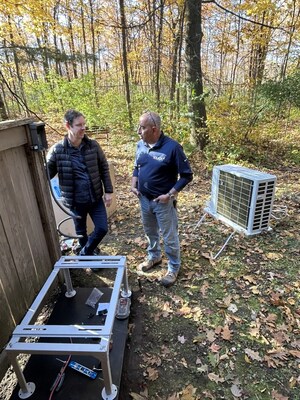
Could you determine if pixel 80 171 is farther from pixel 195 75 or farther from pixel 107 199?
pixel 195 75

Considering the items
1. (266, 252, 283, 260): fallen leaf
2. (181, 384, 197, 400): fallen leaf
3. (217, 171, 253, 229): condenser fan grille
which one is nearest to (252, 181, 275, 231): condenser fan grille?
(217, 171, 253, 229): condenser fan grille

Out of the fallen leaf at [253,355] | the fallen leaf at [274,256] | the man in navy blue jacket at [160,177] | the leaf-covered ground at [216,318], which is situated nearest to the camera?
the leaf-covered ground at [216,318]

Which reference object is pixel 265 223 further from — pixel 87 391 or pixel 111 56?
pixel 111 56

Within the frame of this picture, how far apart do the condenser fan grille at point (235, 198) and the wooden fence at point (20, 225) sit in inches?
102

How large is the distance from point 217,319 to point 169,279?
689mm

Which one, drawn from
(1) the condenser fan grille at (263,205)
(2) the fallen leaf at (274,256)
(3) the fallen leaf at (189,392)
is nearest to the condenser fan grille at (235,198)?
(1) the condenser fan grille at (263,205)

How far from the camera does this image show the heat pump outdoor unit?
355 cm

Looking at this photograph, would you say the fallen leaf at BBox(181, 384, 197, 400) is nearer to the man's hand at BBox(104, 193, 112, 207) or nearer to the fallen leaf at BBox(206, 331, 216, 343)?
the fallen leaf at BBox(206, 331, 216, 343)

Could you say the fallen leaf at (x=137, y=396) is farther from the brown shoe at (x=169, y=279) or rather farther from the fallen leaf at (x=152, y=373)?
the brown shoe at (x=169, y=279)

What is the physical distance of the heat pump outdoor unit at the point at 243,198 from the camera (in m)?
3.55

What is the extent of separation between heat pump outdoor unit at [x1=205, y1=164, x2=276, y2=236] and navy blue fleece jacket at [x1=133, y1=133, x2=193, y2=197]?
1.37m

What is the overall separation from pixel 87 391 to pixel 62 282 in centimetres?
140

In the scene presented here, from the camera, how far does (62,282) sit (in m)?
3.01

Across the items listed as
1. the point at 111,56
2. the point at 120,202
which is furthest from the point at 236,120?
the point at 111,56
